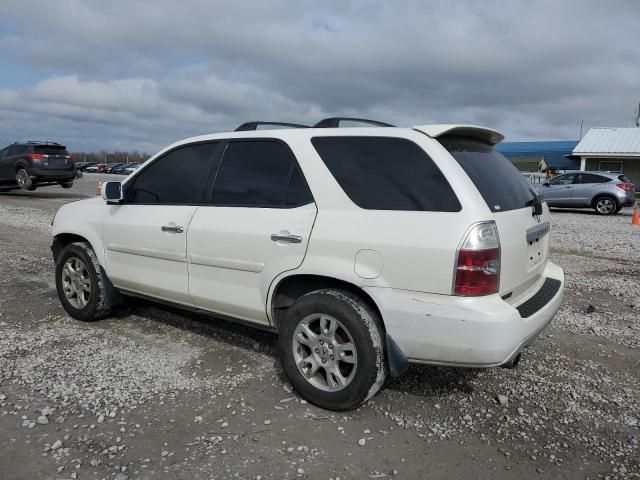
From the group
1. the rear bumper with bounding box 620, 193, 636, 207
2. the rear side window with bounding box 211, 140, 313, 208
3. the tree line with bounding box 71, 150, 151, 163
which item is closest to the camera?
the rear side window with bounding box 211, 140, 313, 208

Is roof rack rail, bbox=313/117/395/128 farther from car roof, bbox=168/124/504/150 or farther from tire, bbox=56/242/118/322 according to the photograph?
tire, bbox=56/242/118/322

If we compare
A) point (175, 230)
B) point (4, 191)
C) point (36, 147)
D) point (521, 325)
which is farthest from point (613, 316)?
point (4, 191)

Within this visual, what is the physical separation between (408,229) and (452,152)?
62 centimetres

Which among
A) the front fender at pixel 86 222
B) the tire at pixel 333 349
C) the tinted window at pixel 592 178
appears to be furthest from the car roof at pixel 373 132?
the tinted window at pixel 592 178

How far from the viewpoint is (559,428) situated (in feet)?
10.8

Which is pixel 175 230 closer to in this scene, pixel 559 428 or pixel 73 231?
pixel 73 231

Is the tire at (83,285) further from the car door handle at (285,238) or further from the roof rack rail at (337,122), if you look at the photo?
the roof rack rail at (337,122)

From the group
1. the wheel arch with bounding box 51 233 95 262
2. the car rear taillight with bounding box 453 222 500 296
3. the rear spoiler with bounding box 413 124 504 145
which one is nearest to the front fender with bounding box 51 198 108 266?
the wheel arch with bounding box 51 233 95 262

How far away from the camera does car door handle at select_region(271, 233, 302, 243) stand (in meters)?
3.49

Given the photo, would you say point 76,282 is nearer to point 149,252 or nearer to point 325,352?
point 149,252

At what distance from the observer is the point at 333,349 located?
339 cm

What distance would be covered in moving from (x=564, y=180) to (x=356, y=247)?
740 inches

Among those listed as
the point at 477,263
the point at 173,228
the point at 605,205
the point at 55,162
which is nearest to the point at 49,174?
the point at 55,162

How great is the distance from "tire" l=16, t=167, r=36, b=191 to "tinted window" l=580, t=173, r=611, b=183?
1967 cm
